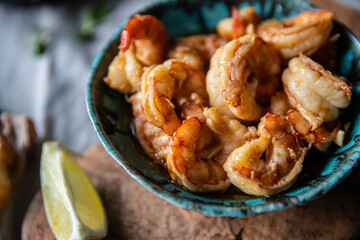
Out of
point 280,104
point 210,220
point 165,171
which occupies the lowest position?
point 210,220

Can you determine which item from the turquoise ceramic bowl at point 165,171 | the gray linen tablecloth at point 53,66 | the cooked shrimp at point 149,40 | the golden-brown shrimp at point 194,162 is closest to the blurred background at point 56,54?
the gray linen tablecloth at point 53,66

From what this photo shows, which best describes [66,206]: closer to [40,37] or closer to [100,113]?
[100,113]

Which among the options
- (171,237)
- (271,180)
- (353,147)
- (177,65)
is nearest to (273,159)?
(271,180)

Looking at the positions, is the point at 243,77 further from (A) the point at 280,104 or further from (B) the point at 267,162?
(B) the point at 267,162

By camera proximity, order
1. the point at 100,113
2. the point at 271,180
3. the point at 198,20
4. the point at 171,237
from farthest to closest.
→ the point at 198,20 → the point at 171,237 → the point at 100,113 → the point at 271,180

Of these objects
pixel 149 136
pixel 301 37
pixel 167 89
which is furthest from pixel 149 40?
pixel 301 37

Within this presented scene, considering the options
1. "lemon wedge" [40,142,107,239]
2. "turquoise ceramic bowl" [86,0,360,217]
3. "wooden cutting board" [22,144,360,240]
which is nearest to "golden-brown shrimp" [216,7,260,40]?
"turquoise ceramic bowl" [86,0,360,217]

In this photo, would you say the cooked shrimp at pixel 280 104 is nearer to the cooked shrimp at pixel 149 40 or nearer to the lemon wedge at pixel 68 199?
the cooked shrimp at pixel 149 40
